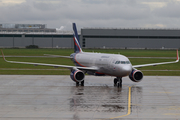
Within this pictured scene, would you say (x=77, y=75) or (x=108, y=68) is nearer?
(x=108, y=68)

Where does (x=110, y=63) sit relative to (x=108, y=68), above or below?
above

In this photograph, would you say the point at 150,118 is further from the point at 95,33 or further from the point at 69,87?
the point at 95,33

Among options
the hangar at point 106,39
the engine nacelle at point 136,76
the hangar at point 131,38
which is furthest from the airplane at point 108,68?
the hangar at point 106,39

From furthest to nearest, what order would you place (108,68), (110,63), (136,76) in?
1. (136,76)
2. (108,68)
3. (110,63)

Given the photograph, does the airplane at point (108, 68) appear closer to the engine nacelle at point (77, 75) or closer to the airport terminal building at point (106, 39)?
the engine nacelle at point (77, 75)

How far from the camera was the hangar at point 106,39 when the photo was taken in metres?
164

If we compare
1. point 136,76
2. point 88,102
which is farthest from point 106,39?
point 88,102

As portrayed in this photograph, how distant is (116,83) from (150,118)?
667 inches

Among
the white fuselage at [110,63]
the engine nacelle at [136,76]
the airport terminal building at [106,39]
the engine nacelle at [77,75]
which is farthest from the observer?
the airport terminal building at [106,39]

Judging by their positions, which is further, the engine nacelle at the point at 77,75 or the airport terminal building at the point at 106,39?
the airport terminal building at the point at 106,39

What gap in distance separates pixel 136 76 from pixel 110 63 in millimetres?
3767

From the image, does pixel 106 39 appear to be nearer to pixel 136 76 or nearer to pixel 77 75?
pixel 136 76

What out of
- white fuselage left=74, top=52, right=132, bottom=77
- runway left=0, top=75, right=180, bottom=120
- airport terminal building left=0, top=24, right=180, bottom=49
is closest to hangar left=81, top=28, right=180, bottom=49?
airport terminal building left=0, top=24, right=180, bottom=49

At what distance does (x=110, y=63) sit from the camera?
108 ft
